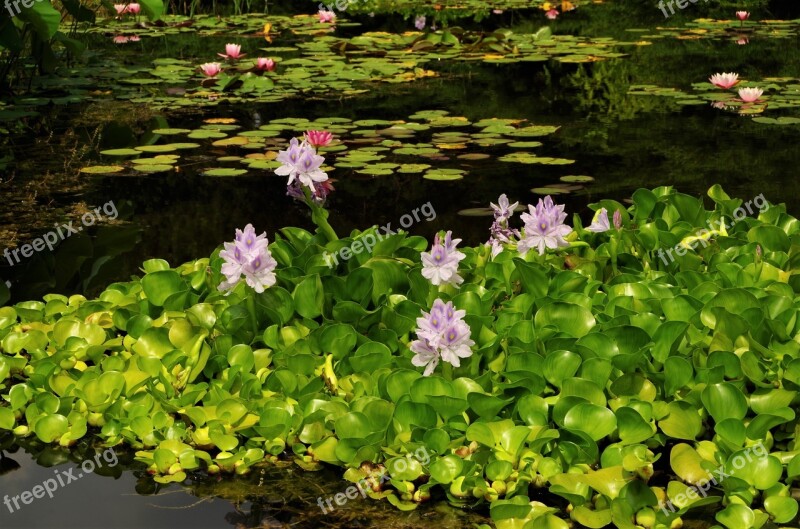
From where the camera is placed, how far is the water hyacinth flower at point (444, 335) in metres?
2.75

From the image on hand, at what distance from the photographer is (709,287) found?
3287 mm

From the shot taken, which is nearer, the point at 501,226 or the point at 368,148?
the point at 501,226

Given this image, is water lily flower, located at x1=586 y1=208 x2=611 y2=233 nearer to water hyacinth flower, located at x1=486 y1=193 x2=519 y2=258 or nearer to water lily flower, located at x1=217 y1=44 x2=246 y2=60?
water hyacinth flower, located at x1=486 y1=193 x2=519 y2=258

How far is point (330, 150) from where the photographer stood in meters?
5.80

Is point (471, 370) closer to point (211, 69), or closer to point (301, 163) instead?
point (301, 163)

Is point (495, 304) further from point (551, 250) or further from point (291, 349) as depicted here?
point (291, 349)

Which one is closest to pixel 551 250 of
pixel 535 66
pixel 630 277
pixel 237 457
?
pixel 630 277
